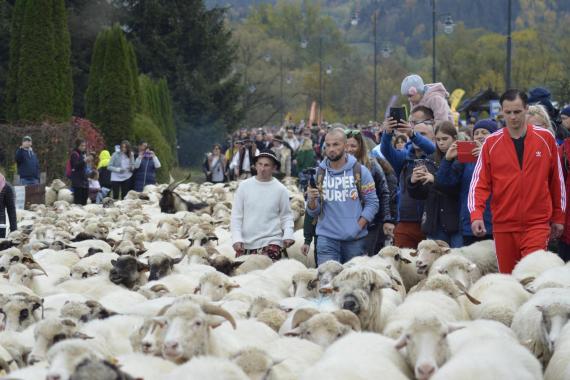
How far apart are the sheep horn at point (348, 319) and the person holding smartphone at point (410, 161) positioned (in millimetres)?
3245

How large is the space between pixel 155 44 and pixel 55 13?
776 inches

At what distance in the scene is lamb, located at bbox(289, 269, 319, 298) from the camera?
9.06 m

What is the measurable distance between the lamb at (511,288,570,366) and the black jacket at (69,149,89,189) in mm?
18706

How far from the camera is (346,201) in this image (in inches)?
385

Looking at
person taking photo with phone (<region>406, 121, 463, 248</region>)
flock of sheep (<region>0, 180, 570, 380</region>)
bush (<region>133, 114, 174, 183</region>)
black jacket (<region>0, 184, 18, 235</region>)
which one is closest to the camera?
flock of sheep (<region>0, 180, 570, 380</region>)

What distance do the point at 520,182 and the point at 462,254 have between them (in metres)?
1.29

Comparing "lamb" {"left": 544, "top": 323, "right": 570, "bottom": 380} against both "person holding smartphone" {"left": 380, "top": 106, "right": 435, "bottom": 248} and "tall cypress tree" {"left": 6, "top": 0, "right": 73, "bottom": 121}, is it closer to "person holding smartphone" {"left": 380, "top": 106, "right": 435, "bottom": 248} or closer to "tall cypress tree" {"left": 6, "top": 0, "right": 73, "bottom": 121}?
"person holding smartphone" {"left": 380, "top": 106, "right": 435, "bottom": 248}

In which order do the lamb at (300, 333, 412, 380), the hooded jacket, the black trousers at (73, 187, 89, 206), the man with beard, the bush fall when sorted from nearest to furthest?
the lamb at (300, 333, 412, 380) → the man with beard → the hooded jacket → the black trousers at (73, 187, 89, 206) → the bush

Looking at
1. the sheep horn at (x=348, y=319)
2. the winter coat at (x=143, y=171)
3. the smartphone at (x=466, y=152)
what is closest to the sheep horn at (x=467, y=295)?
the sheep horn at (x=348, y=319)

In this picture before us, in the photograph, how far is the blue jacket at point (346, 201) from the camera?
9.77m

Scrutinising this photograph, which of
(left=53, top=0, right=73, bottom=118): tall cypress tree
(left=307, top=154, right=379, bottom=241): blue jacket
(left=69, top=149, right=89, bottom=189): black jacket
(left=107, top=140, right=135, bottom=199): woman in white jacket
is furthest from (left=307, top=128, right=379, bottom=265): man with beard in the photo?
(left=53, top=0, right=73, bottom=118): tall cypress tree

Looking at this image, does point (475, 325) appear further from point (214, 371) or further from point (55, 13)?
point (55, 13)

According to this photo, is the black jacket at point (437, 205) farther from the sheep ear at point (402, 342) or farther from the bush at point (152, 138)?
the bush at point (152, 138)

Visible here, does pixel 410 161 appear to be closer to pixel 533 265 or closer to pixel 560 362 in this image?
pixel 533 265
